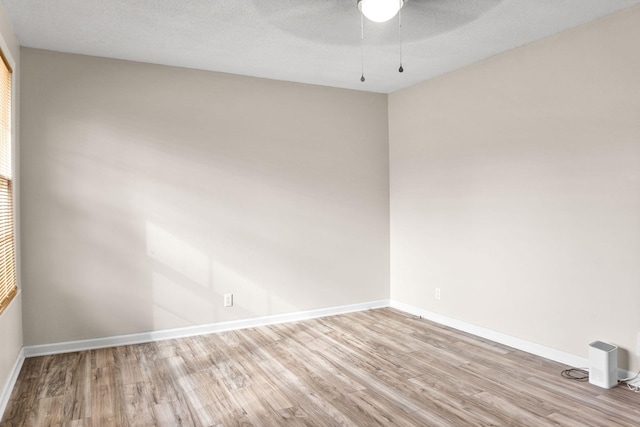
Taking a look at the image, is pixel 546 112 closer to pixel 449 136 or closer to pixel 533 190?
pixel 533 190

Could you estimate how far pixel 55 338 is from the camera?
3570 millimetres

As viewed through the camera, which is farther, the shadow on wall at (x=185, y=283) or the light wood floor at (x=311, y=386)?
the shadow on wall at (x=185, y=283)

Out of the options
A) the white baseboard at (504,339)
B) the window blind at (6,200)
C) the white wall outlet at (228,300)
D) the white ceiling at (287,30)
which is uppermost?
the white ceiling at (287,30)

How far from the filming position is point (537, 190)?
345cm

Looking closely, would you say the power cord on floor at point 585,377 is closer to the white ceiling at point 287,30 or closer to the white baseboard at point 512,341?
the white baseboard at point 512,341

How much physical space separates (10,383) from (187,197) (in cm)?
191

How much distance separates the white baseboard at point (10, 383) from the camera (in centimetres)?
257

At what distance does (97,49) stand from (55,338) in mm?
2381

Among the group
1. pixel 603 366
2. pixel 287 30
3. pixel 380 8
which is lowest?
pixel 603 366

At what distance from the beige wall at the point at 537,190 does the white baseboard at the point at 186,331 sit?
82cm

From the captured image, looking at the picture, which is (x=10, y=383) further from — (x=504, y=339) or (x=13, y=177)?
(x=504, y=339)

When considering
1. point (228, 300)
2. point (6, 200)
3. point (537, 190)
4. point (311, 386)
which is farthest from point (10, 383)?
point (537, 190)

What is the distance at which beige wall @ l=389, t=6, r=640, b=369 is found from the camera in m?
2.92

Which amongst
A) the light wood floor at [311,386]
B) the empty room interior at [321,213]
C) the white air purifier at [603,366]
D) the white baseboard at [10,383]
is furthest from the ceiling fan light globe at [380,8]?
the white baseboard at [10,383]
